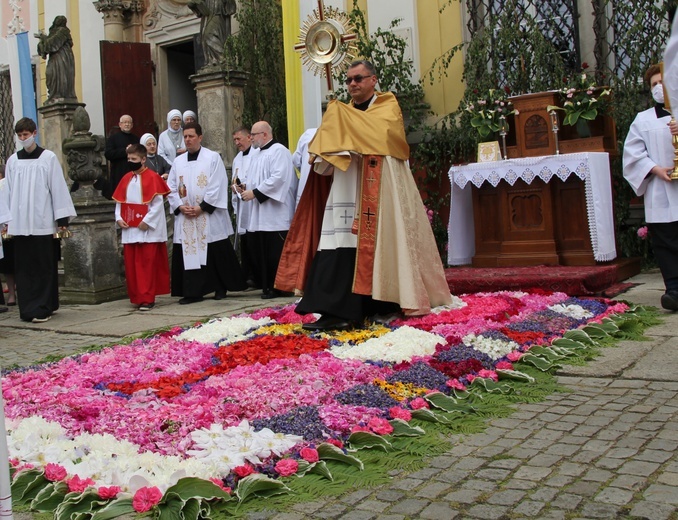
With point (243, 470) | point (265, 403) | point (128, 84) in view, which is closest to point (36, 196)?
point (265, 403)

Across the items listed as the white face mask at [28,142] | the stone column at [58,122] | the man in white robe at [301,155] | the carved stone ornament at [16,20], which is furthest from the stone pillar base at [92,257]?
the carved stone ornament at [16,20]

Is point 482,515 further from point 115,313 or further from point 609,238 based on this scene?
point 115,313

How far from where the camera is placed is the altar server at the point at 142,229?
9.04m

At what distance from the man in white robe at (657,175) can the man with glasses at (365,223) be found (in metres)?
1.88

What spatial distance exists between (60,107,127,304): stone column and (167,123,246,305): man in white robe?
873mm

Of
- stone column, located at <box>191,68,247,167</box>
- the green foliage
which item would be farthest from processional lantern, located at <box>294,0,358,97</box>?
the green foliage

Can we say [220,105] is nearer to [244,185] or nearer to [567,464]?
[244,185]

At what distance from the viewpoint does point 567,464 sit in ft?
11.0

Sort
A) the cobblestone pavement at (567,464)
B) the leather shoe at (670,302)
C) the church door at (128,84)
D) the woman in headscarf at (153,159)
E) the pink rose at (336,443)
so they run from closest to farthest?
the cobblestone pavement at (567,464) < the pink rose at (336,443) < the leather shoe at (670,302) < the woman in headscarf at (153,159) < the church door at (128,84)

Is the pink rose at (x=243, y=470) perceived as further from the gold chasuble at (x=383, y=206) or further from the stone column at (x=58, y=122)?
the stone column at (x=58, y=122)

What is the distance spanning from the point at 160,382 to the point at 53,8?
1340 centimetres

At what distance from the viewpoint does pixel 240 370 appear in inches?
191

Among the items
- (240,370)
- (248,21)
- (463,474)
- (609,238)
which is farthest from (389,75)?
(463,474)

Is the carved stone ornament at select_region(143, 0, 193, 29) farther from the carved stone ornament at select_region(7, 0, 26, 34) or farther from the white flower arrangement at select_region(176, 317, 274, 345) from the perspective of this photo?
the white flower arrangement at select_region(176, 317, 274, 345)
